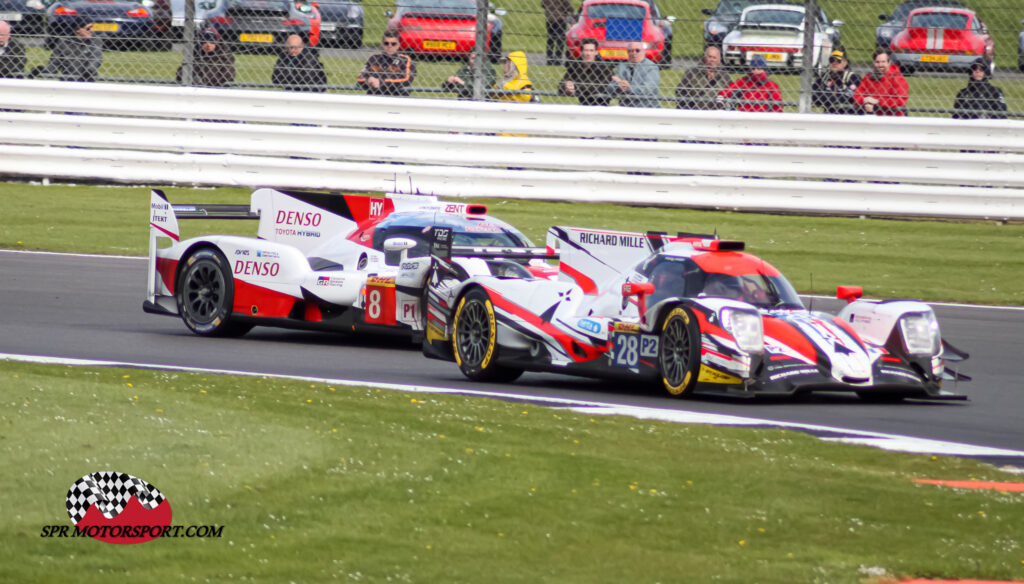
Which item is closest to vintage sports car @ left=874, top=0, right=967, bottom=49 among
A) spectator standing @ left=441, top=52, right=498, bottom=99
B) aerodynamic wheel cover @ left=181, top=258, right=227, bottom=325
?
spectator standing @ left=441, top=52, right=498, bottom=99

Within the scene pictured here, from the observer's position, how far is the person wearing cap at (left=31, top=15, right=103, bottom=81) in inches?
726

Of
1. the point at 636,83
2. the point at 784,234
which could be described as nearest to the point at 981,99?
the point at 784,234

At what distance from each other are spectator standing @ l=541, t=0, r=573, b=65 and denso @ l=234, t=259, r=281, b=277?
6244mm

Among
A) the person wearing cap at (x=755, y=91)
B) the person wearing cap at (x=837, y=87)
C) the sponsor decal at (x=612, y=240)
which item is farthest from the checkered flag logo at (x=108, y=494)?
the person wearing cap at (x=837, y=87)

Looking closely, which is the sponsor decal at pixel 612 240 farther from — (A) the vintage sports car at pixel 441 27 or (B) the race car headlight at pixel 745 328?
(A) the vintage sports car at pixel 441 27

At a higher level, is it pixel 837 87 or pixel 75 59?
pixel 75 59

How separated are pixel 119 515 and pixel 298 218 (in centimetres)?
713

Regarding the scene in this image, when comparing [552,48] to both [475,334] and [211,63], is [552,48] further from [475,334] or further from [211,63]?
[475,334]

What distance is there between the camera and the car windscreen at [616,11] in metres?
17.2

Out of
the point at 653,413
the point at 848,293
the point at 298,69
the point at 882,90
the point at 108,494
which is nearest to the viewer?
the point at 108,494

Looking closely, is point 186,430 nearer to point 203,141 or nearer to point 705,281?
point 705,281

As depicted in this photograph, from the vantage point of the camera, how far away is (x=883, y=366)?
9219 mm

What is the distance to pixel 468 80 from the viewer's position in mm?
17672

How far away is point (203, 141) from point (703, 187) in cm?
567
